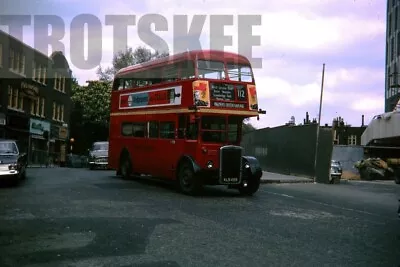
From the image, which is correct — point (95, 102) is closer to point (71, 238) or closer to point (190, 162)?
point (190, 162)

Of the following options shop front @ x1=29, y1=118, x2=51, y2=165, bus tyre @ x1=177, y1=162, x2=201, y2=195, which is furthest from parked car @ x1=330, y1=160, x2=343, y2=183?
shop front @ x1=29, y1=118, x2=51, y2=165

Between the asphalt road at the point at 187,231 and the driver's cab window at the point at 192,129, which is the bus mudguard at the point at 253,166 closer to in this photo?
the asphalt road at the point at 187,231

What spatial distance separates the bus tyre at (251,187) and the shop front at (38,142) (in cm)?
2747

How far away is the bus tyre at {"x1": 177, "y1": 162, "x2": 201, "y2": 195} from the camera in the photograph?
14367 millimetres

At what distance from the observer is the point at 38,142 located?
4306 centimetres

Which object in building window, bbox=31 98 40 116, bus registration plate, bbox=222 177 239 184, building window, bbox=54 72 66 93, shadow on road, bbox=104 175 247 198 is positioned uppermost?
building window, bbox=54 72 66 93

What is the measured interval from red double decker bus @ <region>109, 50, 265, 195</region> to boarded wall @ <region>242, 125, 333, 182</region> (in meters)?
9.27

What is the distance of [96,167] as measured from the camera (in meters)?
30.2

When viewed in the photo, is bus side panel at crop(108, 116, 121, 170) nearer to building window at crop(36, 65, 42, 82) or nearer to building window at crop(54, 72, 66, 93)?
building window at crop(36, 65, 42, 82)

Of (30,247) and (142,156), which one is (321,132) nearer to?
(142,156)

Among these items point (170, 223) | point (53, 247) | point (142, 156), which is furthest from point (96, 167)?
point (53, 247)

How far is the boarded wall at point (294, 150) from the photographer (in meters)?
23.7

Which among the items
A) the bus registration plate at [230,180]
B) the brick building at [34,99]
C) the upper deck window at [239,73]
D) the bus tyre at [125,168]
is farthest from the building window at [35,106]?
the bus registration plate at [230,180]

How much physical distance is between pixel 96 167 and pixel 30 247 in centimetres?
2366
